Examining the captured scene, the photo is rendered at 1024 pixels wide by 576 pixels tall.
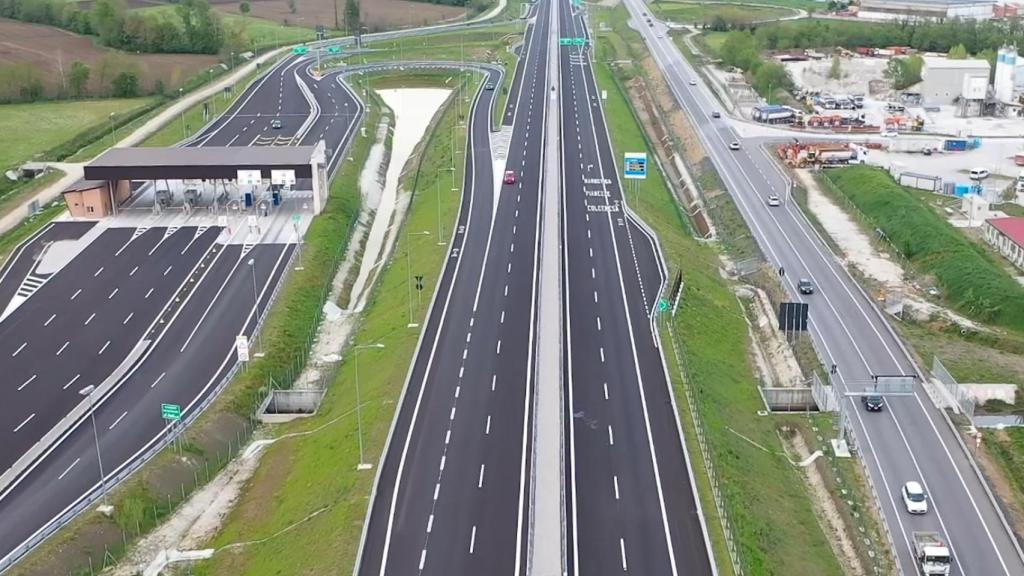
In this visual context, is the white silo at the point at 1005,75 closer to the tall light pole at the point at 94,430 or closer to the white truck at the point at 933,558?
the white truck at the point at 933,558

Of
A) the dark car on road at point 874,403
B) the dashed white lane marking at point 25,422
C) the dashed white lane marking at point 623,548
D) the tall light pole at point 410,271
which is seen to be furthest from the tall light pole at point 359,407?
the dark car on road at point 874,403

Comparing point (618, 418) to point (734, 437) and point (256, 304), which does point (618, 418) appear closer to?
point (734, 437)

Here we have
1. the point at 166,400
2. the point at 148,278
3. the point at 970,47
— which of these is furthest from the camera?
the point at 970,47

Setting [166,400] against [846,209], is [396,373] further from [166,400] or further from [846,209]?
[846,209]

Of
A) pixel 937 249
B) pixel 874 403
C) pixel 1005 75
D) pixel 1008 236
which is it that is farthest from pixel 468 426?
pixel 1005 75

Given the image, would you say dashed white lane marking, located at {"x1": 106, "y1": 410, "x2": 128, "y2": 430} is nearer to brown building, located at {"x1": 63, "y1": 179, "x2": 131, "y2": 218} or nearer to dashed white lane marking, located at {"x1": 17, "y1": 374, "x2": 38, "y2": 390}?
dashed white lane marking, located at {"x1": 17, "y1": 374, "x2": 38, "y2": 390}

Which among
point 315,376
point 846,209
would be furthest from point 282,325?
point 846,209
